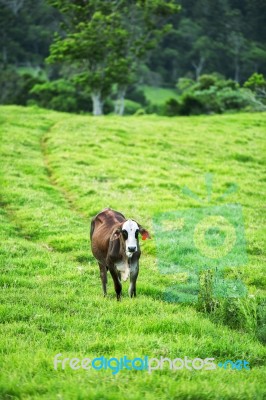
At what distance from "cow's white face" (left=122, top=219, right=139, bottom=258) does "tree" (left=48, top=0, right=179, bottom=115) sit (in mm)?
47399

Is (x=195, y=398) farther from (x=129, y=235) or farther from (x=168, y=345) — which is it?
(x=129, y=235)

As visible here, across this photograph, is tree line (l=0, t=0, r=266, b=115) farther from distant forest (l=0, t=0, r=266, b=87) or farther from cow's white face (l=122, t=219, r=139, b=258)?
cow's white face (l=122, t=219, r=139, b=258)

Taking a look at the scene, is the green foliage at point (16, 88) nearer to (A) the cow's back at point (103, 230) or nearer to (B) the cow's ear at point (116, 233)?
(A) the cow's back at point (103, 230)

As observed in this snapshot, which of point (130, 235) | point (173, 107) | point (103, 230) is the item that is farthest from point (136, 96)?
point (130, 235)

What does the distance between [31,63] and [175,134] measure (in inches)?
3160

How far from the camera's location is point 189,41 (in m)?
119

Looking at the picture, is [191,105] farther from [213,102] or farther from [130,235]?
[130,235]

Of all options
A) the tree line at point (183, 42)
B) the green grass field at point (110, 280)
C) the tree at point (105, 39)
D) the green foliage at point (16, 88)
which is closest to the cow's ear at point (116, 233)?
the green grass field at point (110, 280)

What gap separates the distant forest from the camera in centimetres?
10806

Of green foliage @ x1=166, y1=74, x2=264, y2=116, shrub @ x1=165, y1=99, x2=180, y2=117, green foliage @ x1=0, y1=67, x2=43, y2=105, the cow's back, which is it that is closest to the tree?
shrub @ x1=165, y1=99, x2=180, y2=117

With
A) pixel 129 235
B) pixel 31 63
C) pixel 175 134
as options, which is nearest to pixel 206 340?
pixel 129 235

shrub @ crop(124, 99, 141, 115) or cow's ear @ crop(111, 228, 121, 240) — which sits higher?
cow's ear @ crop(111, 228, 121, 240)

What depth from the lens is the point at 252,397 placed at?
6926 millimetres

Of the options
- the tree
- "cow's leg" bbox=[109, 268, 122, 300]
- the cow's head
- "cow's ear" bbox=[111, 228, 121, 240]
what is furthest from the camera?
the tree
